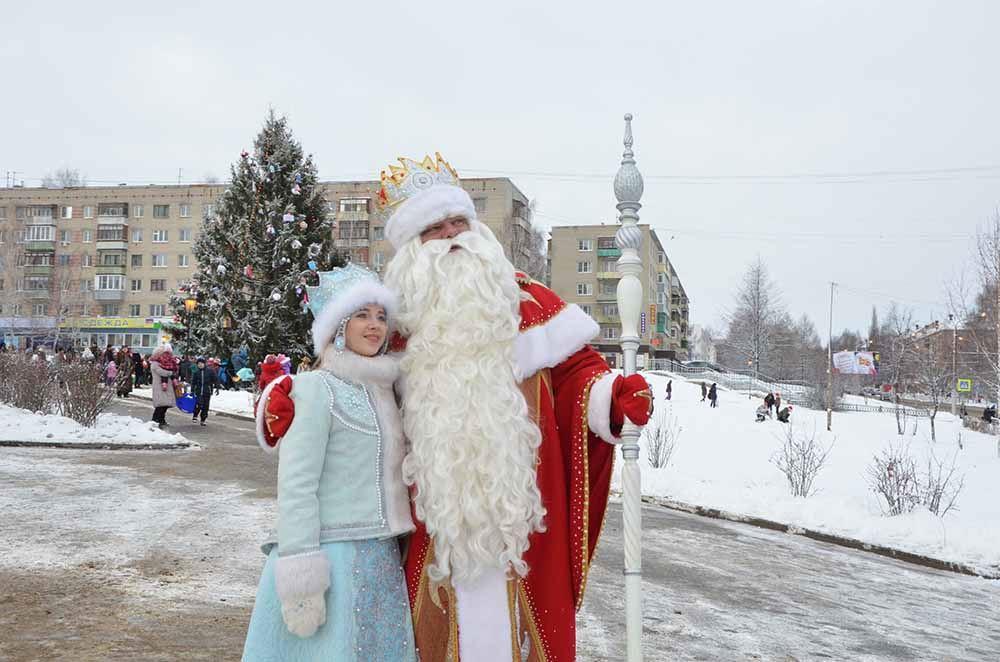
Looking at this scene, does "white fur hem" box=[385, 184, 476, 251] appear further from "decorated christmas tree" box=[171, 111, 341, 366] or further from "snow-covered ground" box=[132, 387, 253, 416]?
"decorated christmas tree" box=[171, 111, 341, 366]

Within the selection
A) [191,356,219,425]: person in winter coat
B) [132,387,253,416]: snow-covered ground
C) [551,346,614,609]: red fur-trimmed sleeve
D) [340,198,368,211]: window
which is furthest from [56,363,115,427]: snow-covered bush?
[340,198,368,211]: window

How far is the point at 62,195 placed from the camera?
64312 millimetres

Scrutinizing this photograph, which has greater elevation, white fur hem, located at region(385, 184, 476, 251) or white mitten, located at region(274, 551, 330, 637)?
white fur hem, located at region(385, 184, 476, 251)

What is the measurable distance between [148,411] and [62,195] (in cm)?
5307

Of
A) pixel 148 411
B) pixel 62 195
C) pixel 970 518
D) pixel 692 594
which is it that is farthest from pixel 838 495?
pixel 62 195

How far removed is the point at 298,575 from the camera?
8.23ft

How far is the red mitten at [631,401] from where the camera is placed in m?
2.85

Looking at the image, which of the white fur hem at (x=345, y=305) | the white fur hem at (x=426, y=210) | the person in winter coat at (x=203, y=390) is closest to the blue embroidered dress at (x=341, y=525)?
the white fur hem at (x=345, y=305)

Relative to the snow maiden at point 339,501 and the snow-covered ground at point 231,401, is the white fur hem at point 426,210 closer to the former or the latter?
the snow maiden at point 339,501

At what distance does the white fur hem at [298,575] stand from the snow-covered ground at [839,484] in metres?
8.85

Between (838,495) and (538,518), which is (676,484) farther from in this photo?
(538,518)

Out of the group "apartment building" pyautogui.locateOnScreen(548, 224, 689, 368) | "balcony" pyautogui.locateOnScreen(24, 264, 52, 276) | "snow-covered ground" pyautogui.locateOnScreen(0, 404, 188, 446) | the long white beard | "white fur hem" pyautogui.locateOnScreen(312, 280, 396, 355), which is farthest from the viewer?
"apartment building" pyautogui.locateOnScreen(548, 224, 689, 368)

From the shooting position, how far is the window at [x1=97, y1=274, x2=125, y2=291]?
62469mm

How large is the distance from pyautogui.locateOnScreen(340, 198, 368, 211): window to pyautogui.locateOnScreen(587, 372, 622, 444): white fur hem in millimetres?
54691
